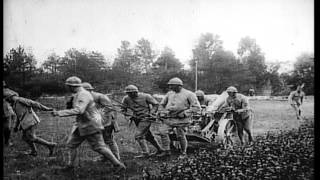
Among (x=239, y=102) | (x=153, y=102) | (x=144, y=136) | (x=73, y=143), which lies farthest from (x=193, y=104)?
Answer: (x=73, y=143)

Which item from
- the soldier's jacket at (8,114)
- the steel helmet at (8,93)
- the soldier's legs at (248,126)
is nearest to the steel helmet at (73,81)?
the steel helmet at (8,93)

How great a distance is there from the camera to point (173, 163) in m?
5.78

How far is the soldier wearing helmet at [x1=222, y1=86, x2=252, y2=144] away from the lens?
5.94 metres

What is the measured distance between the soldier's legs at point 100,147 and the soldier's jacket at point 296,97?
2.17 metres

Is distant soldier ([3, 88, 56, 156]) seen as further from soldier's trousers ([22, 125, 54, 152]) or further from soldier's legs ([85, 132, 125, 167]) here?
soldier's legs ([85, 132, 125, 167])

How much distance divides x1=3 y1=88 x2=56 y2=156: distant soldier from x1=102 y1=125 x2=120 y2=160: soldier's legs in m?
0.62

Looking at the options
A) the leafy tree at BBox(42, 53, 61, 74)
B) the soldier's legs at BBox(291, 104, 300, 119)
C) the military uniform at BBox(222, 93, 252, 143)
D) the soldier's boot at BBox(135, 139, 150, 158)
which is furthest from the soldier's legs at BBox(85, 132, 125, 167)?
the soldier's legs at BBox(291, 104, 300, 119)

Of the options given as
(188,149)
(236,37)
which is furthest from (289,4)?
(188,149)

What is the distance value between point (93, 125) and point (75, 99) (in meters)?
0.37

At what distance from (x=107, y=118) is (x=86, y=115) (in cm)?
27

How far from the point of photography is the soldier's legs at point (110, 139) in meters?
5.75

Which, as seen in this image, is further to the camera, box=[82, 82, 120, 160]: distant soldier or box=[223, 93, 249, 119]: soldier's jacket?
box=[223, 93, 249, 119]: soldier's jacket

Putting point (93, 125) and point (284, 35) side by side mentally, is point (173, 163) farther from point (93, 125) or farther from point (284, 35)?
point (284, 35)

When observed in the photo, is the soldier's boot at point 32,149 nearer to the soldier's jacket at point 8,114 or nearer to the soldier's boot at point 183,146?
the soldier's jacket at point 8,114
